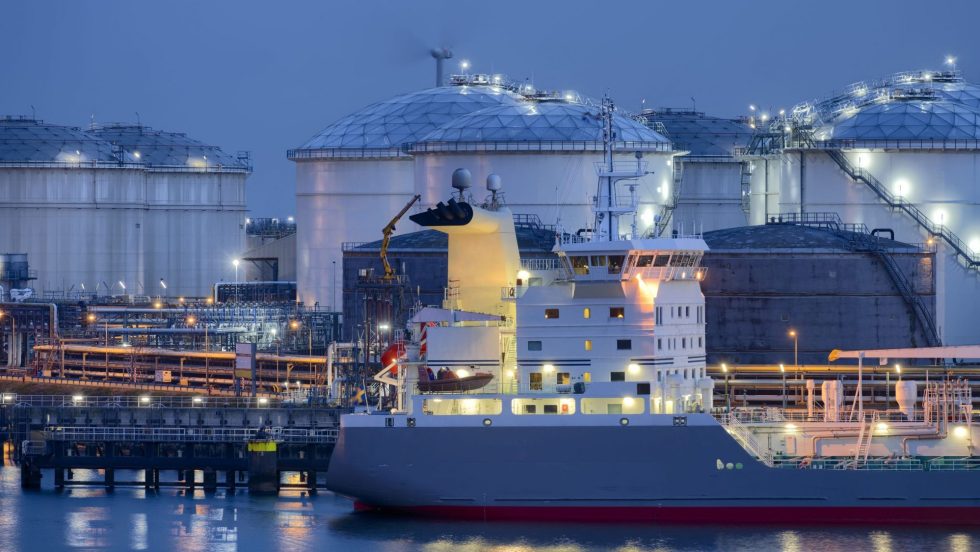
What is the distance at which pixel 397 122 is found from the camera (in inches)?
3841

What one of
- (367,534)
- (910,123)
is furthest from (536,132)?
(367,534)

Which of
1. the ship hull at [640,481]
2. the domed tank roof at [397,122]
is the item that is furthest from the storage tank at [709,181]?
the ship hull at [640,481]

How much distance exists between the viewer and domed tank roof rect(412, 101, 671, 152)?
8356cm

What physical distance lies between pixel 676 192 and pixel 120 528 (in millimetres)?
38339

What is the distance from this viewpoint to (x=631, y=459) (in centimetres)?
5747

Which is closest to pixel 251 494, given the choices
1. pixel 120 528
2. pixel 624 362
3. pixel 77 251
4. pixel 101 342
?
pixel 120 528

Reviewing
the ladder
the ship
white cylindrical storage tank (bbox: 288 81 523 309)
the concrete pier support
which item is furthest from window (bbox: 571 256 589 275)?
white cylindrical storage tank (bbox: 288 81 523 309)

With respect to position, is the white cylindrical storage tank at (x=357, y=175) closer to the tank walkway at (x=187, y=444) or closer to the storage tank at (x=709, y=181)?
the storage tank at (x=709, y=181)

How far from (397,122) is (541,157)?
50.2 ft

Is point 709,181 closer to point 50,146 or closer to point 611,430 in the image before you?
point 50,146

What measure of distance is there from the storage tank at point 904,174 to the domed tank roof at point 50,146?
130 ft

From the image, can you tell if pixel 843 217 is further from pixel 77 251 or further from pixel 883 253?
pixel 77 251

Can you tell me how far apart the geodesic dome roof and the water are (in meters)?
46.1

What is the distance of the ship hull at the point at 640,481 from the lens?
57.4m
